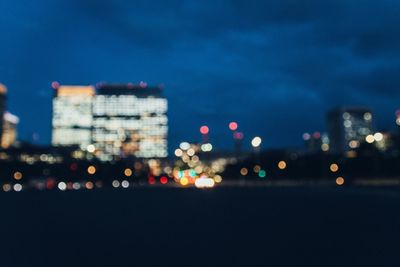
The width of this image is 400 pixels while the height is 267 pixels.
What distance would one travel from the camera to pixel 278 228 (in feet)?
57.2

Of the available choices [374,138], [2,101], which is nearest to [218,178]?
[374,138]

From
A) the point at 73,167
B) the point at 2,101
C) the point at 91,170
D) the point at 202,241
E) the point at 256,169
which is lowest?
the point at 202,241

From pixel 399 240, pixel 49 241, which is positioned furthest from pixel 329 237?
pixel 49 241

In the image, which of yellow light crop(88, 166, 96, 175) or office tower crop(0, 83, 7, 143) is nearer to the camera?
yellow light crop(88, 166, 96, 175)

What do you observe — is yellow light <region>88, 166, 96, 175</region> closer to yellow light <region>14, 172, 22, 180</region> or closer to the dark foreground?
yellow light <region>14, 172, 22, 180</region>

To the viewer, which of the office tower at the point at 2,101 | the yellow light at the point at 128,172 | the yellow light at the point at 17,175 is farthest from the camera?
the office tower at the point at 2,101

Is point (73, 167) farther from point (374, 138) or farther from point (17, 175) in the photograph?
point (374, 138)

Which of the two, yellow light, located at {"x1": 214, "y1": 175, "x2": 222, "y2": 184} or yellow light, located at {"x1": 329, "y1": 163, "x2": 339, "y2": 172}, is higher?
yellow light, located at {"x1": 329, "y1": 163, "x2": 339, "y2": 172}

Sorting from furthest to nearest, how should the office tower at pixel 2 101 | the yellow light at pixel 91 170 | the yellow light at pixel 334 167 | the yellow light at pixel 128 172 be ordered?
the office tower at pixel 2 101 < the yellow light at pixel 128 172 < the yellow light at pixel 91 170 < the yellow light at pixel 334 167

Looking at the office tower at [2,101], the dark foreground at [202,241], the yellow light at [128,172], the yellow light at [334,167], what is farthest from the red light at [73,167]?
the dark foreground at [202,241]

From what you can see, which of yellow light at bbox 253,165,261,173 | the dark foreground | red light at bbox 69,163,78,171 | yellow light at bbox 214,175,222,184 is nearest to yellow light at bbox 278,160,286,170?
yellow light at bbox 253,165,261,173

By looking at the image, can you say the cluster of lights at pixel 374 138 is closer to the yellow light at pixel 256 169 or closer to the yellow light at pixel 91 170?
the yellow light at pixel 256 169

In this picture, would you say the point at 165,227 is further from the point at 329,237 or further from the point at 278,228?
the point at 329,237

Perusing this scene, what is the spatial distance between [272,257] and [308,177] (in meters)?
99.6
